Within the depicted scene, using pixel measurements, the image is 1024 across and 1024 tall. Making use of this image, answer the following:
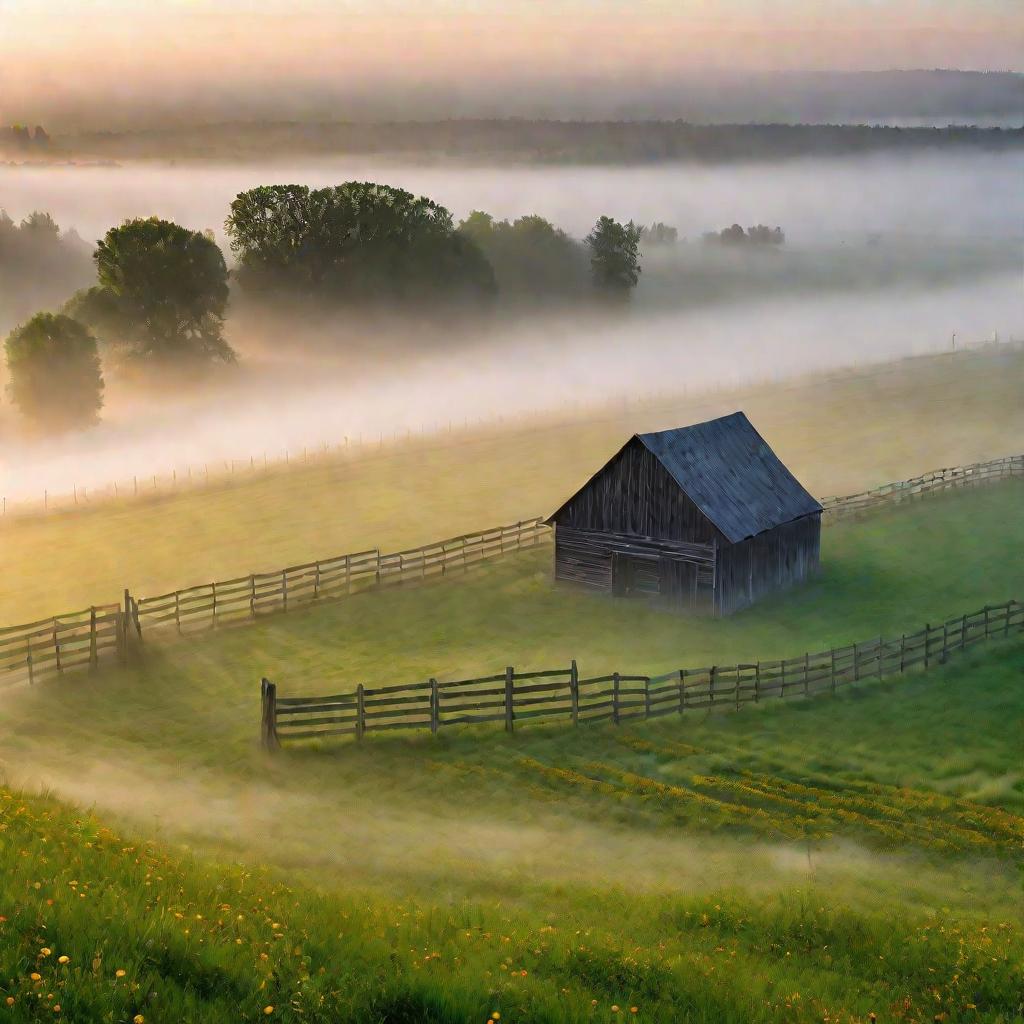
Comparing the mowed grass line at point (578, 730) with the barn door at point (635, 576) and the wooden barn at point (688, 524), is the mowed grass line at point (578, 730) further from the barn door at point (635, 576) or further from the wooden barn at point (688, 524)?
the wooden barn at point (688, 524)

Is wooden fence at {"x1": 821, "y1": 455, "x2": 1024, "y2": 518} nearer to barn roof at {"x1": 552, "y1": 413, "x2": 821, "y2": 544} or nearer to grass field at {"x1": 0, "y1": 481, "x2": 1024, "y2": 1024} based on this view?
barn roof at {"x1": 552, "y1": 413, "x2": 821, "y2": 544}

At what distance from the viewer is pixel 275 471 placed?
194 ft

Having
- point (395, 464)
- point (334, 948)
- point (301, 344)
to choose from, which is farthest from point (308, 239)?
point (334, 948)

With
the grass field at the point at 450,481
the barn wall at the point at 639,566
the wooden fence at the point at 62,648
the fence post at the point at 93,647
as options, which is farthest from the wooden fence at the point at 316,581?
the barn wall at the point at 639,566

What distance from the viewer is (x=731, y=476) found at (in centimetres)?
4025

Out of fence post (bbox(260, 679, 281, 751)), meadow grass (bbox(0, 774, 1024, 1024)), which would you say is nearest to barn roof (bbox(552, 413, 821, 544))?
fence post (bbox(260, 679, 281, 751))

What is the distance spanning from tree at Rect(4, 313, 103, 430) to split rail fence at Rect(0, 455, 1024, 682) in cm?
2724

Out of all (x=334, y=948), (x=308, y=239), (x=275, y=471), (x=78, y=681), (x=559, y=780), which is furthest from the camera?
(x=308, y=239)

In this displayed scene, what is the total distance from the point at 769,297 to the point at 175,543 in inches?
3075

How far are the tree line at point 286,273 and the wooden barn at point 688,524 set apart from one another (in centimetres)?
3561

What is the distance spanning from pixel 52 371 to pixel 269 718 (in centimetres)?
4342

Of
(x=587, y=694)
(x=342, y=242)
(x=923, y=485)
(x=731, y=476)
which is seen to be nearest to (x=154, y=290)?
(x=342, y=242)

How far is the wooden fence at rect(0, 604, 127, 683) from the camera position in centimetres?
3172

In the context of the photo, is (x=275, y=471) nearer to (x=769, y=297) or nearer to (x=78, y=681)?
(x=78, y=681)
